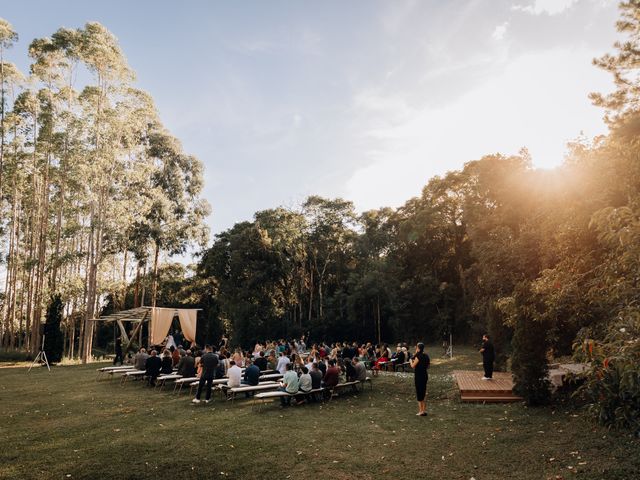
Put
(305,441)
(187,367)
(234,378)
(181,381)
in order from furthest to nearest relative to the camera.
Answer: (187,367), (181,381), (234,378), (305,441)

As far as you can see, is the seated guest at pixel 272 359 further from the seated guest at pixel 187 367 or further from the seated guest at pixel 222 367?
the seated guest at pixel 187 367

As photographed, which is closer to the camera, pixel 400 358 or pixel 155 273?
pixel 400 358

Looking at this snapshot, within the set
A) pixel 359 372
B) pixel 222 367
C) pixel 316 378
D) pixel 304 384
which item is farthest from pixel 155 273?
pixel 304 384

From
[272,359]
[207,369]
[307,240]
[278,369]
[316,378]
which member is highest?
[307,240]

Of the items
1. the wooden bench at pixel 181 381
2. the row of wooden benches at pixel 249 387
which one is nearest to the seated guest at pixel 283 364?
the row of wooden benches at pixel 249 387

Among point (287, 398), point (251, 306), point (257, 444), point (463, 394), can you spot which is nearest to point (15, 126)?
point (251, 306)

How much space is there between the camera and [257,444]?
23.0ft

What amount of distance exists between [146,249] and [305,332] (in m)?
14.0

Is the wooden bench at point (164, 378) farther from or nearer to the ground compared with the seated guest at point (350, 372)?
nearer to the ground

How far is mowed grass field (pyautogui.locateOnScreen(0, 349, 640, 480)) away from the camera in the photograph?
18.5 ft

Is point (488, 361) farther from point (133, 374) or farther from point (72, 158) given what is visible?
point (72, 158)

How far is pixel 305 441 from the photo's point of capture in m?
7.23

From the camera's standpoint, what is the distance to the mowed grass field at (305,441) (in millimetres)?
5641

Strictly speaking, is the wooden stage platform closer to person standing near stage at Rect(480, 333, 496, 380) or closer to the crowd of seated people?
person standing near stage at Rect(480, 333, 496, 380)
